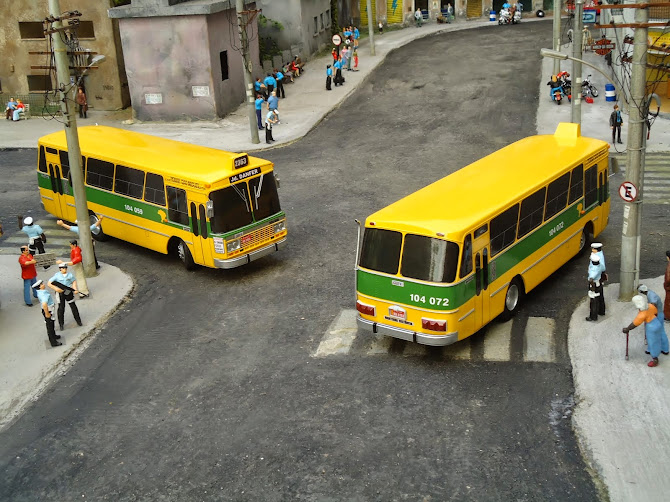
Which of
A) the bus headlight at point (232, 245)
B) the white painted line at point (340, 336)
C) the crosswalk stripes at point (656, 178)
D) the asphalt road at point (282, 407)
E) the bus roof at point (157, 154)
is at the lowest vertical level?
the asphalt road at point (282, 407)

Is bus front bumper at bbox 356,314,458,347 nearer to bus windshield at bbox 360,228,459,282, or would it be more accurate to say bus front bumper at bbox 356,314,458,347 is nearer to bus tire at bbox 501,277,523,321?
bus windshield at bbox 360,228,459,282

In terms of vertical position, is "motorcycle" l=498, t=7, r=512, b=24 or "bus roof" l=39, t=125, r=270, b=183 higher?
"motorcycle" l=498, t=7, r=512, b=24

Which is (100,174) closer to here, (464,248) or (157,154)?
(157,154)

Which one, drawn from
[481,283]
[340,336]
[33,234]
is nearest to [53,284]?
[33,234]

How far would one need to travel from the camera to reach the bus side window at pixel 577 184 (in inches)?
768

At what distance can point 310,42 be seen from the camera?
1992 inches

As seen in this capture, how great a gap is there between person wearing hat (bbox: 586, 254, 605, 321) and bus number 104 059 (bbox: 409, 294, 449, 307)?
346 cm

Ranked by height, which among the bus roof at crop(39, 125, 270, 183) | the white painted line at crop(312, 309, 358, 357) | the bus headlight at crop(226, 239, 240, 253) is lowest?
the white painted line at crop(312, 309, 358, 357)

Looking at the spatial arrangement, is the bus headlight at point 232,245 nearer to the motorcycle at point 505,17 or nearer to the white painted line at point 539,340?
the white painted line at point 539,340

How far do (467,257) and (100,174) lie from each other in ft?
38.2

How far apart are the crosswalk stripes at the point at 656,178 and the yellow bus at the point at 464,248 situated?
21.6 feet

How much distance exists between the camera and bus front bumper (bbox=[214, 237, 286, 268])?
66.4 ft

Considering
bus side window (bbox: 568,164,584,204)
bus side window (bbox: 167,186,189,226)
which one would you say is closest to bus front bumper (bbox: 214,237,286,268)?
bus side window (bbox: 167,186,189,226)

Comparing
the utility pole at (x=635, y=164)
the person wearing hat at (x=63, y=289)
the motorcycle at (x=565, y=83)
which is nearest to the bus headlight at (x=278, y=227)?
the person wearing hat at (x=63, y=289)
